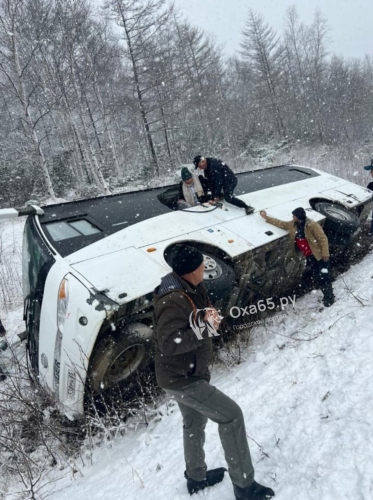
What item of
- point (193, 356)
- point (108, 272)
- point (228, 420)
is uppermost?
point (108, 272)

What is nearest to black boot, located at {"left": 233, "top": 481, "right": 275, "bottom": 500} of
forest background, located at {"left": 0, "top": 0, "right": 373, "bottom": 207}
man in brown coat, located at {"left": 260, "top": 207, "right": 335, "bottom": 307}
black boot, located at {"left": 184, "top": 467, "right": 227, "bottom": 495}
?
black boot, located at {"left": 184, "top": 467, "right": 227, "bottom": 495}

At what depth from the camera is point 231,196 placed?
4.95 m

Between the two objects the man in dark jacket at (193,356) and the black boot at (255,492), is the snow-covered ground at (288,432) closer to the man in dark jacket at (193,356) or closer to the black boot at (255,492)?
the black boot at (255,492)

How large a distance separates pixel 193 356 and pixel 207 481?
35.9 inches

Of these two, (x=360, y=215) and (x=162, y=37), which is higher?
(x=162, y=37)

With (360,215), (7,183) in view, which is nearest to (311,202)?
(360,215)

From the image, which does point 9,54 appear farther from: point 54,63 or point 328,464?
point 328,464

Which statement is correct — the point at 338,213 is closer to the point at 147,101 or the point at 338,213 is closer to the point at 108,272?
the point at 108,272

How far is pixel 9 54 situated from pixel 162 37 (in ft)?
31.6

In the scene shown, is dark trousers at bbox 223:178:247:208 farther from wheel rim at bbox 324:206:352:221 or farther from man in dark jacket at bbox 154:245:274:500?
man in dark jacket at bbox 154:245:274:500

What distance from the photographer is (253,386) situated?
10.9 ft

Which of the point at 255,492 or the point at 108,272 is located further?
the point at 108,272

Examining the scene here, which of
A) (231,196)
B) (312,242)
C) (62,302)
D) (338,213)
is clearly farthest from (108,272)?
(338,213)

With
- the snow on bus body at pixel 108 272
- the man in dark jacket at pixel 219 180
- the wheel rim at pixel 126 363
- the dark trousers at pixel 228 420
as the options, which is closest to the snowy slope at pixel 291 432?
the dark trousers at pixel 228 420
